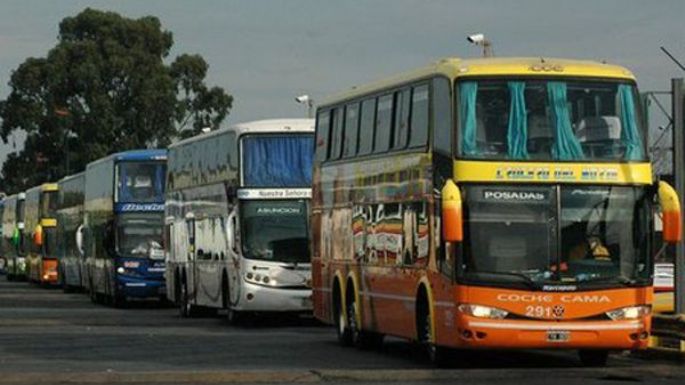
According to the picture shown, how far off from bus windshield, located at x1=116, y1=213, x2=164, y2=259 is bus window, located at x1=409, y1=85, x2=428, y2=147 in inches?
980

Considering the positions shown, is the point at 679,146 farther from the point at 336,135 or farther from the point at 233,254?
the point at 233,254

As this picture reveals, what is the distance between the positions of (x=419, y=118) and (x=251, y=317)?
17222 mm

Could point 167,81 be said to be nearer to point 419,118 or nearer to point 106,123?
point 106,123

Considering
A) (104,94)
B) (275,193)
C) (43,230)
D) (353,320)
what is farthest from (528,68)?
(104,94)

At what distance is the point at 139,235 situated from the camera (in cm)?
4931

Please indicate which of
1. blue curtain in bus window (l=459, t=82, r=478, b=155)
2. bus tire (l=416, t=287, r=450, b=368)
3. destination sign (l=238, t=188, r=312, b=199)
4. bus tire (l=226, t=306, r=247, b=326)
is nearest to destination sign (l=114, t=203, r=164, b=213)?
bus tire (l=226, t=306, r=247, b=326)

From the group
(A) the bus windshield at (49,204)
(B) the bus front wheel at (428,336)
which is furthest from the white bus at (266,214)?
(A) the bus windshield at (49,204)

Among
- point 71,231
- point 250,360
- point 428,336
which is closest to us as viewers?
point 428,336

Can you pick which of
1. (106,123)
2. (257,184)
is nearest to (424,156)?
(257,184)

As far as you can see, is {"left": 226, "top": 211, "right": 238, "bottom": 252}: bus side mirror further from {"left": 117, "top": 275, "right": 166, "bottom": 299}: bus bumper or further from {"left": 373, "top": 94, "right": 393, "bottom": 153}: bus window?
{"left": 117, "top": 275, "right": 166, "bottom": 299}: bus bumper

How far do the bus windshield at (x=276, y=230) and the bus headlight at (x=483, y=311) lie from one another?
13.2 m

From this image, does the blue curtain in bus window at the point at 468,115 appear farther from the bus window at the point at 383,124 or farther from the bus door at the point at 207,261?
the bus door at the point at 207,261

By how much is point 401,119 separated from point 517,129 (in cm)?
293

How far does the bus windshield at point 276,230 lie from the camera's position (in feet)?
115
